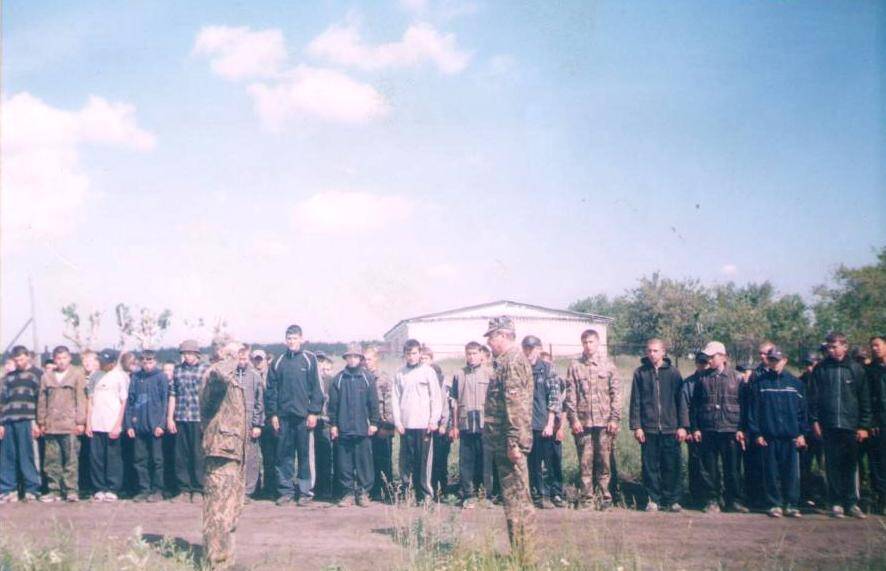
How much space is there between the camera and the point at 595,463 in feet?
26.3

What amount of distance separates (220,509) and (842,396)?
7.34 metres

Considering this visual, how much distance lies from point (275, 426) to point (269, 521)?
1330 mm

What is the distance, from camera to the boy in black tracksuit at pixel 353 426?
847cm

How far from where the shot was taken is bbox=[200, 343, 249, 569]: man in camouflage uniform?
5406 millimetres

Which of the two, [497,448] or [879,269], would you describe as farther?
[879,269]

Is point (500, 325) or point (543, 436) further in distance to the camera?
point (543, 436)

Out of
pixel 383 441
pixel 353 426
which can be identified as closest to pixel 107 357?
pixel 353 426

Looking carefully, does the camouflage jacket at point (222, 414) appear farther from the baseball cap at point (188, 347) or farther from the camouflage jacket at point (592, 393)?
the camouflage jacket at point (592, 393)

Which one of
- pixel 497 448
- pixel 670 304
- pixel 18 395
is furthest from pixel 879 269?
A: pixel 18 395

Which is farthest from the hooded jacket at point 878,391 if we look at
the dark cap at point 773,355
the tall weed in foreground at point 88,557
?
the tall weed in foreground at point 88,557

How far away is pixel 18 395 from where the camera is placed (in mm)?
8711

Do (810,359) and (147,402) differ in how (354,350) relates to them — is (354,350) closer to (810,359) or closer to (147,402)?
(147,402)

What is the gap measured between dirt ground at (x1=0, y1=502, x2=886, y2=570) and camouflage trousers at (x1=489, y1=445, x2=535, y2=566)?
21 centimetres

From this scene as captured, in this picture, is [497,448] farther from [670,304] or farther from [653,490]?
[670,304]
